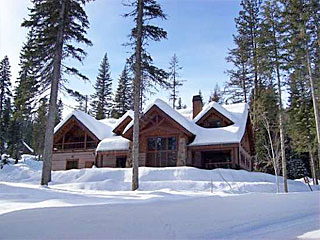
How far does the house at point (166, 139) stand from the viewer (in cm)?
1986

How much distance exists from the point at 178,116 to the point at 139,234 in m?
16.3

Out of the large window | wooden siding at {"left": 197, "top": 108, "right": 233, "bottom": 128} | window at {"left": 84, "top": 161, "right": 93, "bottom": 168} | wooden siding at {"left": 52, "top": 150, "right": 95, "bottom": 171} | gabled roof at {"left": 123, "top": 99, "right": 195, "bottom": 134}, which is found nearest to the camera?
gabled roof at {"left": 123, "top": 99, "right": 195, "bottom": 134}

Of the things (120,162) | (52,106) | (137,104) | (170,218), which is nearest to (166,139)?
(120,162)

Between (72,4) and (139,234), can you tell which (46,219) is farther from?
(72,4)

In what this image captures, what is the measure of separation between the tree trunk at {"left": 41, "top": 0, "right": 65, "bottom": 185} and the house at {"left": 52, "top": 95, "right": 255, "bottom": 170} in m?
6.69

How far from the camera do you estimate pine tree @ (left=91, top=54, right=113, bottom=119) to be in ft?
144

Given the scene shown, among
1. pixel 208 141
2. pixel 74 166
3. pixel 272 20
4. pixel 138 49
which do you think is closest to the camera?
pixel 138 49

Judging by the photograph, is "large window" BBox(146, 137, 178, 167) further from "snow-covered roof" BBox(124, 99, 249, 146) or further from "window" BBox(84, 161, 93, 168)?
"window" BBox(84, 161, 93, 168)

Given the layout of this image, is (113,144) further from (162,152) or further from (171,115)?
(171,115)

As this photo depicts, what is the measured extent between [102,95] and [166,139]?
2639cm

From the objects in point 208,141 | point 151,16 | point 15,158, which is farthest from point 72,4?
point 15,158

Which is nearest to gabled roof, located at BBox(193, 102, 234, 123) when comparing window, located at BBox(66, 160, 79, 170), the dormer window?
the dormer window

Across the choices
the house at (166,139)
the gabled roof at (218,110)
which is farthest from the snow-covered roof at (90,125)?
the gabled roof at (218,110)

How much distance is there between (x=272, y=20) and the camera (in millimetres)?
18125
